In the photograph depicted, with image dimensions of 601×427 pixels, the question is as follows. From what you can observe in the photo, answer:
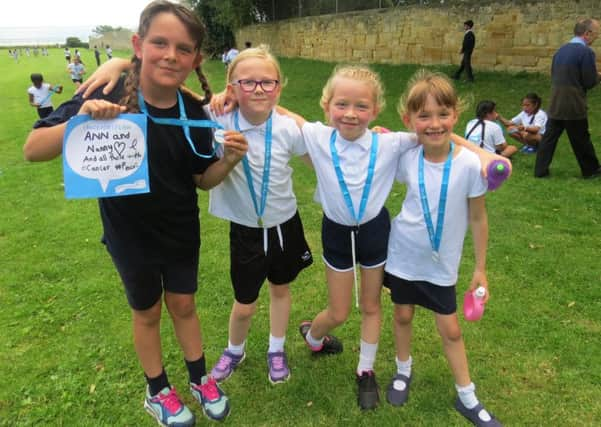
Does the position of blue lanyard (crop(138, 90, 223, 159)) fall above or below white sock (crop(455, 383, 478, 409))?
above

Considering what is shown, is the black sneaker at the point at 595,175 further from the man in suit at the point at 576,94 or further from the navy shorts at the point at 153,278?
the navy shorts at the point at 153,278

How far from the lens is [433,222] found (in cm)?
224

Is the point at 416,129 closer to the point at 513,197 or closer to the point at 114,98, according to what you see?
the point at 114,98

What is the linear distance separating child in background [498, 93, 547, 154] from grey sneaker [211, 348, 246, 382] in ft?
20.1

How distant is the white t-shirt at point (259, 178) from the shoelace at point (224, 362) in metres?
0.99

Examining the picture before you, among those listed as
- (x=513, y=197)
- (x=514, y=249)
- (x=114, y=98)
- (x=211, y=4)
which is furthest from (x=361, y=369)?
(x=211, y=4)

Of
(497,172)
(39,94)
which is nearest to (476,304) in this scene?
(497,172)

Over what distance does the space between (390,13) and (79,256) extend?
45.5 ft

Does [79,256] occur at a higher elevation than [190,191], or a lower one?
lower

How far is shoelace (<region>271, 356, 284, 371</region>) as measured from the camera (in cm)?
284

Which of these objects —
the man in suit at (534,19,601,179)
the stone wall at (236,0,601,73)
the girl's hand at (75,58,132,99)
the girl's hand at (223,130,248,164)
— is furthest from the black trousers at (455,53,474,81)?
the girl's hand at (75,58,132,99)

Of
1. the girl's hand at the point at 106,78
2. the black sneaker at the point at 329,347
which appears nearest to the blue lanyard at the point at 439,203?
the black sneaker at the point at 329,347

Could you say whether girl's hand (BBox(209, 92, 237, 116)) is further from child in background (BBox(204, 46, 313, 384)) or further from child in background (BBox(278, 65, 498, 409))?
child in background (BBox(278, 65, 498, 409))

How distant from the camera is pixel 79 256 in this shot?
4.53 metres
